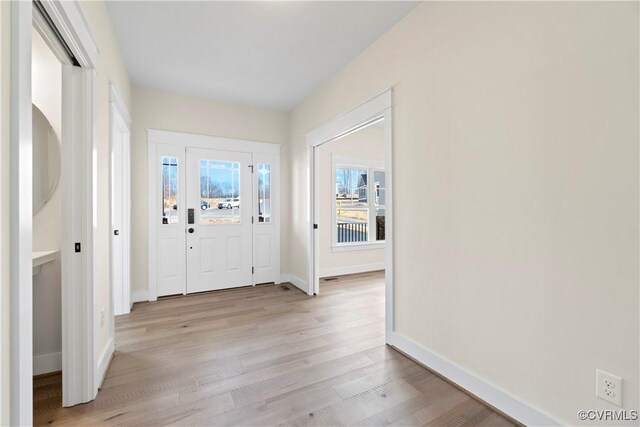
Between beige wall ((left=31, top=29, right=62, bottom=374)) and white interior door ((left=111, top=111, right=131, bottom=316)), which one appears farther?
white interior door ((left=111, top=111, right=131, bottom=316))

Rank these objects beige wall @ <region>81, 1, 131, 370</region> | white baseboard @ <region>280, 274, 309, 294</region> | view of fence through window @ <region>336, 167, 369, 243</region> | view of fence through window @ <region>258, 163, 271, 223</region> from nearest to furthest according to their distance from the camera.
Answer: beige wall @ <region>81, 1, 131, 370</region>, white baseboard @ <region>280, 274, 309, 294</region>, view of fence through window @ <region>258, 163, 271, 223</region>, view of fence through window @ <region>336, 167, 369, 243</region>

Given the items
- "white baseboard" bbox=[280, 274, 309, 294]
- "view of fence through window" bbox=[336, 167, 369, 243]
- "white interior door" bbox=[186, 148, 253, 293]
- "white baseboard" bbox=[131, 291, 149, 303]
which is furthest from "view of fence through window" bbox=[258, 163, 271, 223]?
"white baseboard" bbox=[131, 291, 149, 303]

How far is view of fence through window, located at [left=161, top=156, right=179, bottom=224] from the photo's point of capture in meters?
3.77

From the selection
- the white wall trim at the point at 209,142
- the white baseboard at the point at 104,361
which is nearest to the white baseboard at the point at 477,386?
the white baseboard at the point at 104,361

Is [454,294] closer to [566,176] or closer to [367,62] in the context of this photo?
[566,176]

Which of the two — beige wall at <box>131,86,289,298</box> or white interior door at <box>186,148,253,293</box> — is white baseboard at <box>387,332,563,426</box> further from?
beige wall at <box>131,86,289,298</box>

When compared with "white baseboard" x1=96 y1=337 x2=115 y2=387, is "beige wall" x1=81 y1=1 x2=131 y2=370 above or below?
above

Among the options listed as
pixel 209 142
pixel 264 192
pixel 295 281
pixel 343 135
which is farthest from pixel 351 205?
pixel 209 142

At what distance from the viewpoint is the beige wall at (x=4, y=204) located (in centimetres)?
84

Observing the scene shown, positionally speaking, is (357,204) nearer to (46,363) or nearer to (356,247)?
(356,247)

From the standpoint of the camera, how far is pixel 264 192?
14.5 ft

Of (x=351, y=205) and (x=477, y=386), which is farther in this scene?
(x=351, y=205)

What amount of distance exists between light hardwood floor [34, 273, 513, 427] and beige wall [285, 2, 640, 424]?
1.15 ft

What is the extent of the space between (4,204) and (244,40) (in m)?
2.36
